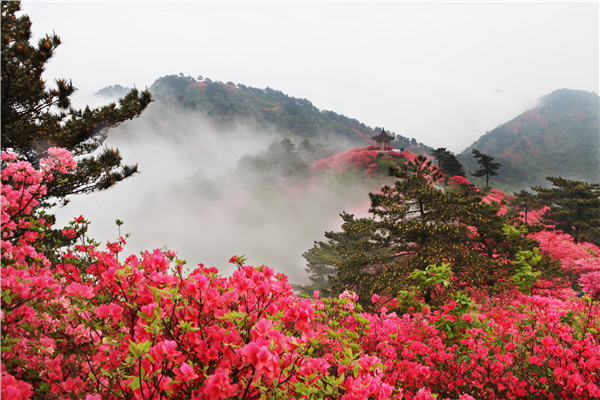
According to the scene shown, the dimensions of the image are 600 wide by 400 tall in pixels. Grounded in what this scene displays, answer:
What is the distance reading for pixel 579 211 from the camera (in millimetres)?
15406

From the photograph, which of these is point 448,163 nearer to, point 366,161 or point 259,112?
point 366,161

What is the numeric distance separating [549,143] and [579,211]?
5791cm

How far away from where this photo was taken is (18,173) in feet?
7.90

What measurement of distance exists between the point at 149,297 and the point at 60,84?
→ 6.87 m

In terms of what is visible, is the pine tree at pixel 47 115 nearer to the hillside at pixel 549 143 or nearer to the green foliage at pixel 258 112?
the hillside at pixel 549 143

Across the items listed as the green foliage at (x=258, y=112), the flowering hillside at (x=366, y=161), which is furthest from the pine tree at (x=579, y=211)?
the green foliage at (x=258, y=112)

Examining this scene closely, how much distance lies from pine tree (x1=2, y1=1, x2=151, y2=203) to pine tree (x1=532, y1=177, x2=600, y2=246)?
821 inches

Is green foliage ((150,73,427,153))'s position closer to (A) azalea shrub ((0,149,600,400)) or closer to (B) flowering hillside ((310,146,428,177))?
(B) flowering hillside ((310,146,428,177))

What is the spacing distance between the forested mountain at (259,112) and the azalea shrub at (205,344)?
5722cm

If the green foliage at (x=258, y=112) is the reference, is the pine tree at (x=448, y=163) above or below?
below

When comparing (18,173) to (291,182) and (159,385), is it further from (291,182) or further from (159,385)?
(291,182)

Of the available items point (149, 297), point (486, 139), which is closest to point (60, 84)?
point (149, 297)

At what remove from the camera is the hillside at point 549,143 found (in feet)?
163

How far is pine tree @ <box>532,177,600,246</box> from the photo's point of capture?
47.9 ft
